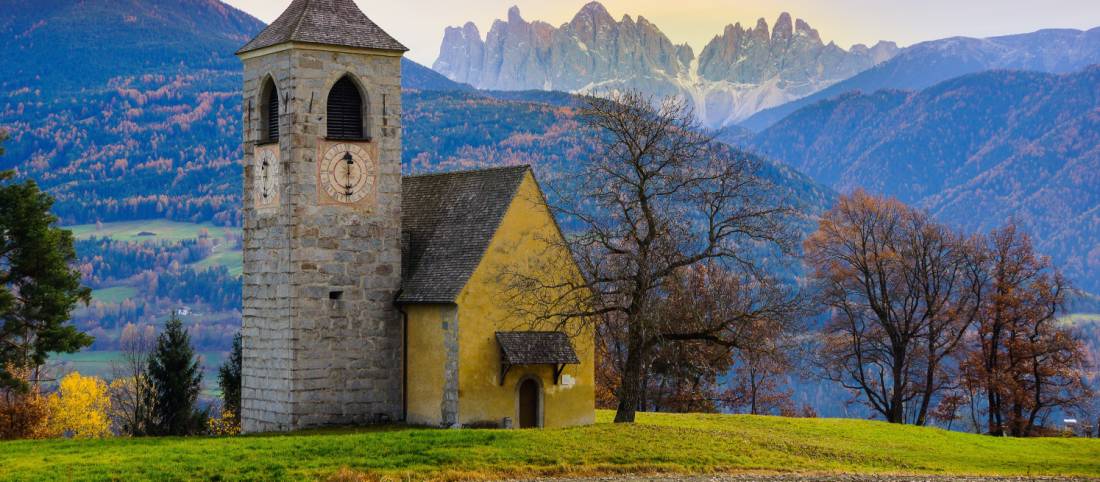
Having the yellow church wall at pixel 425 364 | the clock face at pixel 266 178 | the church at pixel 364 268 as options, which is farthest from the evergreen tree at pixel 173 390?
the yellow church wall at pixel 425 364

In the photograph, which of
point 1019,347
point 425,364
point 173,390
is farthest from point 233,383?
point 1019,347

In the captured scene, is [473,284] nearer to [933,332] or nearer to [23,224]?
[23,224]

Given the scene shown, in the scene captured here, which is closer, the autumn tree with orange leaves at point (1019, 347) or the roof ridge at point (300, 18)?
the roof ridge at point (300, 18)

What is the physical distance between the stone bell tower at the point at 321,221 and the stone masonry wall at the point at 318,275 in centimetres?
3

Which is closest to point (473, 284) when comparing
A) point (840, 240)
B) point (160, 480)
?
point (160, 480)

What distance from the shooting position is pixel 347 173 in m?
41.3

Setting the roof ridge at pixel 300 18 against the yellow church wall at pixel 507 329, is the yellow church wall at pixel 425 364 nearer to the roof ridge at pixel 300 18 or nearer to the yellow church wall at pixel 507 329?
the yellow church wall at pixel 507 329

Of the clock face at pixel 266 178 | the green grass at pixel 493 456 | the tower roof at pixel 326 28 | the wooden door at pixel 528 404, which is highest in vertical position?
the tower roof at pixel 326 28

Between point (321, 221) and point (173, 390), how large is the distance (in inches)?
568

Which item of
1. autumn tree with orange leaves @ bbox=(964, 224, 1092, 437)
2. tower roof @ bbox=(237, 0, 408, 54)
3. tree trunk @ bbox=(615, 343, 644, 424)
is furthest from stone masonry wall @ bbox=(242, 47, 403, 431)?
autumn tree with orange leaves @ bbox=(964, 224, 1092, 437)

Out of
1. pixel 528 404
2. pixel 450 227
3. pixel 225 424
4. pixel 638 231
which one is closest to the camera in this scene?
pixel 638 231

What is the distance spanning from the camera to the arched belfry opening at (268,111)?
138 feet

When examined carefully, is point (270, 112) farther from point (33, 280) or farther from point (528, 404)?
point (33, 280)

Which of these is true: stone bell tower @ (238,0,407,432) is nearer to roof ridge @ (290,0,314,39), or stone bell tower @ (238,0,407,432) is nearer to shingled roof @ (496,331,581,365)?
roof ridge @ (290,0,314,39)
